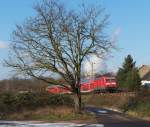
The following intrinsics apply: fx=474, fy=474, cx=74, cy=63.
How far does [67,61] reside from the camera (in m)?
42.8

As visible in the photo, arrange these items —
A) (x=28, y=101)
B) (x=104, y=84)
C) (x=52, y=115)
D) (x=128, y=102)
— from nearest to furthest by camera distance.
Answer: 1. (x=52, y=115)
2. (x=28, y=101)
3. (x=128, y=102)
4. (x=104, y=84)

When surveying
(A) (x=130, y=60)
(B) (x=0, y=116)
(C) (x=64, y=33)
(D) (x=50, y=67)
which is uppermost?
(A) (x=130, y=60)

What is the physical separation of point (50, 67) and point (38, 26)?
379 cm

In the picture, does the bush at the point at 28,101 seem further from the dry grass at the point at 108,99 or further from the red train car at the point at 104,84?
the red train car at the point at 104,84

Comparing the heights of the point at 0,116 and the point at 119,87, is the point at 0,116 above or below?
below

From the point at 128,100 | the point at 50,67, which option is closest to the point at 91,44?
the point at 50,67

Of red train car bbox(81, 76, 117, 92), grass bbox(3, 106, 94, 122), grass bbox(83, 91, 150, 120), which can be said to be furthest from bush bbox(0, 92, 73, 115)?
red train car bbox(81, 76, 117, 92)

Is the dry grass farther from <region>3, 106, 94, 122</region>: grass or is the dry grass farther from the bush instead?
<region>3, 106, 94, 122</region>: grass

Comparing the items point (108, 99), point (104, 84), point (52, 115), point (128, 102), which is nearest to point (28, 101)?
point (52, 115)

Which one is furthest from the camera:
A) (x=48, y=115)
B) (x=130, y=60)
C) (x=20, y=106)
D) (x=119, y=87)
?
(x=130, y=60)

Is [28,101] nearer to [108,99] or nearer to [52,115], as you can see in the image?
[52,115]

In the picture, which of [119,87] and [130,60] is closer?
[119,87]

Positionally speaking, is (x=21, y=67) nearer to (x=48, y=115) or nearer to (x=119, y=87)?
(x=48, y=115)

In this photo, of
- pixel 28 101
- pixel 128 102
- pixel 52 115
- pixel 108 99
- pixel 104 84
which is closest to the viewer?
pixel 52 115
